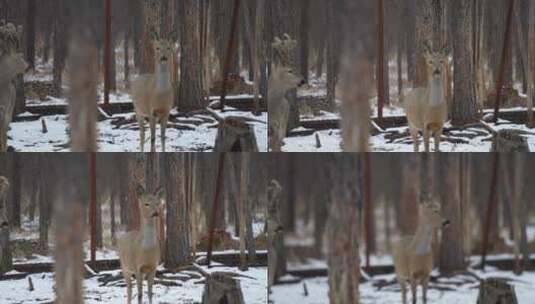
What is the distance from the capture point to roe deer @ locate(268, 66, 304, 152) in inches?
167

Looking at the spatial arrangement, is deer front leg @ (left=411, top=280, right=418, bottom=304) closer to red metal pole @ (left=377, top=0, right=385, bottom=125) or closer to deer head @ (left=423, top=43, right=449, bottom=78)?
red metal pole @ (left=377, top=0, right=385, bottom=125)

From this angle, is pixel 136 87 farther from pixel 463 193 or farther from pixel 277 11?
pixel 463 193

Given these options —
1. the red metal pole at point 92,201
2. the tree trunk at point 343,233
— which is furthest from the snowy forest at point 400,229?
the red metal pole at point 92,201

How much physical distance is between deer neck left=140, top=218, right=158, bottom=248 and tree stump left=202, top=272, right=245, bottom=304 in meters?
0.27

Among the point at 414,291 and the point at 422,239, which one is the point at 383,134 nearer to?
the point at 422,239

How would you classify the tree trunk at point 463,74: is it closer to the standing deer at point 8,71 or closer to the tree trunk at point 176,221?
the tree trunk at point 176,221

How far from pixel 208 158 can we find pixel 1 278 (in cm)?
94

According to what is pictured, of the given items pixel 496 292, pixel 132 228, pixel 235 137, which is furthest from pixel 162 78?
pixel 496 292

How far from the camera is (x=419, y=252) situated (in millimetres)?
4301

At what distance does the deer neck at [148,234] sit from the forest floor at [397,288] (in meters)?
0.51

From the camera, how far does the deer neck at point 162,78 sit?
4219mm

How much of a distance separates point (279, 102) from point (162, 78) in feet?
1.50

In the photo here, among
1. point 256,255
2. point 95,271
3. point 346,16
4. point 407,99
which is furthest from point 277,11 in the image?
point 95,271

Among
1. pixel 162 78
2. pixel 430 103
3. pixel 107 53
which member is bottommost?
pixel 430 103
